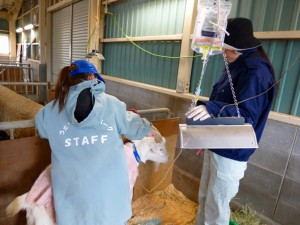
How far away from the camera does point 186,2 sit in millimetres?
2504

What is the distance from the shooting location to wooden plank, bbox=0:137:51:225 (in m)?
1.35

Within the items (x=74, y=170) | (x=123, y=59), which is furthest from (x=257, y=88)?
(x=123, y=59)

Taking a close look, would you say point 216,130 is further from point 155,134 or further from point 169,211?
point 169,211

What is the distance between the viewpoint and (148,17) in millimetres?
3029

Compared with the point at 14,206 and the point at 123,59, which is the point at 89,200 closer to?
the point at 14,206

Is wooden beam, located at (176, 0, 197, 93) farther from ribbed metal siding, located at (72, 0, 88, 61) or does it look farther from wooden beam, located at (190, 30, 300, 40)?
ribbed metal siding, located at (72, 0, 88, 61)

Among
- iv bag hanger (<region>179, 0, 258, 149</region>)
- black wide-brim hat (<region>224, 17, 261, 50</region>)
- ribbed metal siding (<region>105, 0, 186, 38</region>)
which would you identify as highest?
ribbed metal siding (<region>105, 0, 186, 38</region>)

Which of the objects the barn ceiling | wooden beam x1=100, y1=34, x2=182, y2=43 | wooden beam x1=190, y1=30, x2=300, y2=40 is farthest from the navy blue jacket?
the barn ceiling

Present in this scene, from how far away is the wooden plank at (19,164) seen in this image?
53.3 inches

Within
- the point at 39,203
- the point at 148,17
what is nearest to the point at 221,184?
the point at 39,203

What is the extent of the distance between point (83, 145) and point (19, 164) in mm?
581

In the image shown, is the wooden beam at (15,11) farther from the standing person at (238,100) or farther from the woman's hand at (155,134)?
the standing person at (238,100)

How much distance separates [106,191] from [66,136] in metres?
0.36

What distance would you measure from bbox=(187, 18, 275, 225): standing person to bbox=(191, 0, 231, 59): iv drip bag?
0.45 feet
